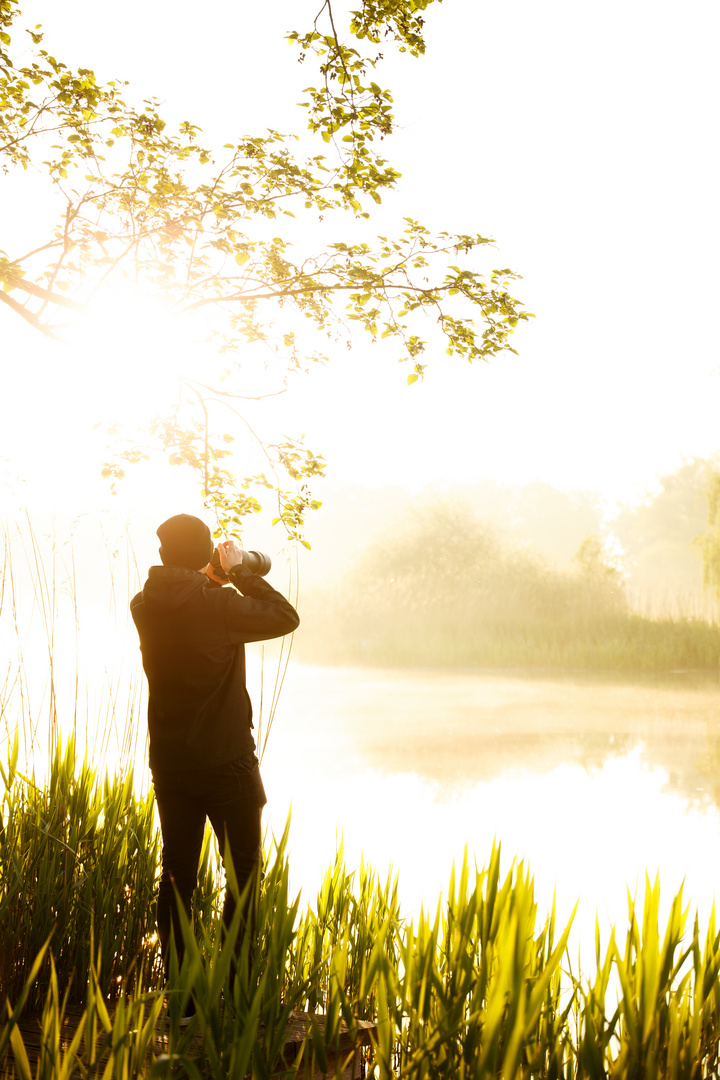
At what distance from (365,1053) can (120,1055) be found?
0.88 m

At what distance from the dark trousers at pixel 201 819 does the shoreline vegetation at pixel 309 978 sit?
0.10 m

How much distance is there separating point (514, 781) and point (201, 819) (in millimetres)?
5980

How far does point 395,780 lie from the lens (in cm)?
791

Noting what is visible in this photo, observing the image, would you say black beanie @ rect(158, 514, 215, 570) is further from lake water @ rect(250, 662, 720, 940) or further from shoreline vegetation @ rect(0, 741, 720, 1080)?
lake water @ rect(250, 662, 720, 940)

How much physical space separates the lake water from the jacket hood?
149 cm

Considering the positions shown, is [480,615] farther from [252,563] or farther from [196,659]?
[196,659]

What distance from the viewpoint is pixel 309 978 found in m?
2.19

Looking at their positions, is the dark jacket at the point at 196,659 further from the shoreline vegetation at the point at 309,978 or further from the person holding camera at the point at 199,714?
the shoreline vegetation at the point at 309,978

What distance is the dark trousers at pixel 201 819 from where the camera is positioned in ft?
7.49

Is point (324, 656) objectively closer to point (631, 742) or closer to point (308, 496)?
point (631, 742)

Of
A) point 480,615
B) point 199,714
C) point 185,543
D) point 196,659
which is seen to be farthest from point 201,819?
point 480,615

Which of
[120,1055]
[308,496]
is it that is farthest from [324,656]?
[120,1055]

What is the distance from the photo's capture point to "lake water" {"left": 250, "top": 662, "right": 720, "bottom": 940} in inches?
220

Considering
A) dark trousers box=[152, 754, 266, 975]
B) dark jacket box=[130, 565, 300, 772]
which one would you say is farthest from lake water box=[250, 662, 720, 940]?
dark jacket box=[130, 565, 300, 772]
